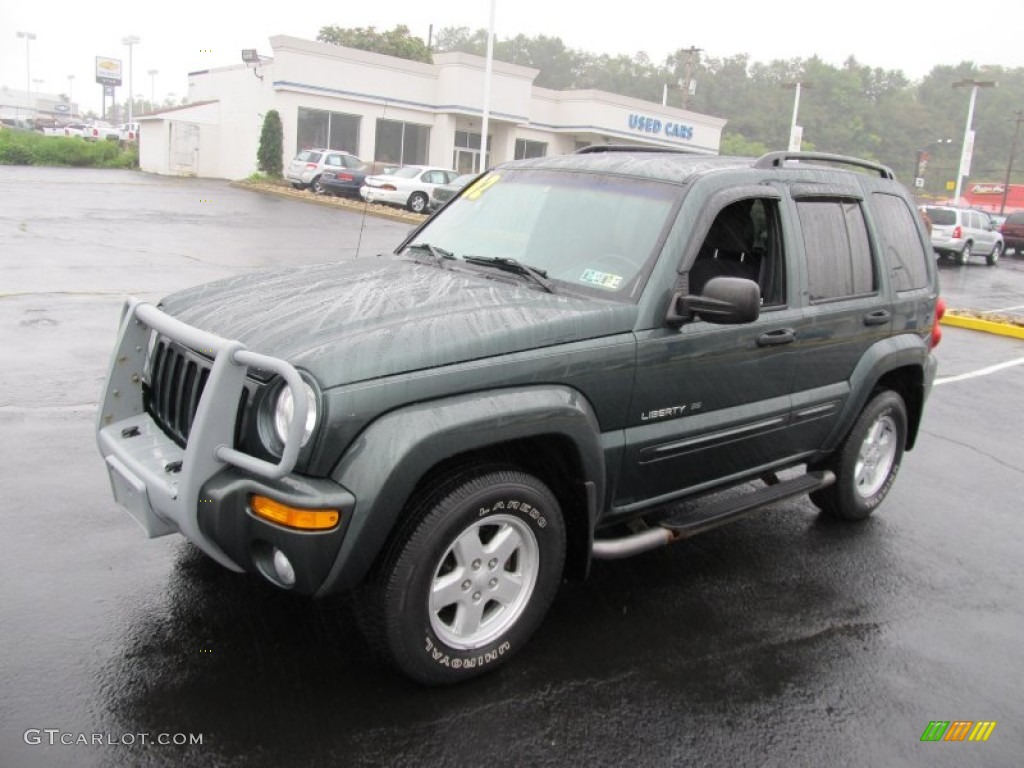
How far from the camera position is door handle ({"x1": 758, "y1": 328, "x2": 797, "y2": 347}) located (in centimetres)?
417

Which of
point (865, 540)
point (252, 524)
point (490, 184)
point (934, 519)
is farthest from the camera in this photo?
point (934, 519)

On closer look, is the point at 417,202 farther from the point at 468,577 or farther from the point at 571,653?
the point at 468,577

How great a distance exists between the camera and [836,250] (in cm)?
468

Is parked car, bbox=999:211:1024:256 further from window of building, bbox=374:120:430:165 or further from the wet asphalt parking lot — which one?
the wet asphalt parking lot

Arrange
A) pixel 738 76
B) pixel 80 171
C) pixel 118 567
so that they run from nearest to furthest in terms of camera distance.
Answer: pixel 118 567, pixel 80 171, pixel 738 76

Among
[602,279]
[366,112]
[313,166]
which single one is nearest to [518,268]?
[602,279]

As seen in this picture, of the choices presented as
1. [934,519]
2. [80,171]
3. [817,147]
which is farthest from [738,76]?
[934,519]

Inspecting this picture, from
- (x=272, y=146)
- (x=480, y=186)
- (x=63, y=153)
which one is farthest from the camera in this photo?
(x=63, y=153)

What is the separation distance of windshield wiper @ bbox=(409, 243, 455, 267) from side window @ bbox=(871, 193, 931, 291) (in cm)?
246

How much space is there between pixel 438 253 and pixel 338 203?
23666 mm

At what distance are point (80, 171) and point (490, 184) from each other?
3960 centimetres

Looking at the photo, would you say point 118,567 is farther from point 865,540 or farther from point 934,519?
point 934,519

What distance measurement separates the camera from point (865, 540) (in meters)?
5.20

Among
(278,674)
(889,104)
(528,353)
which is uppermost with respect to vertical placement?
(889,104)
